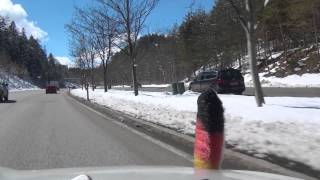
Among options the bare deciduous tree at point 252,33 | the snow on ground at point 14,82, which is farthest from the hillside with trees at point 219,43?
the snow on ground at point 14,82

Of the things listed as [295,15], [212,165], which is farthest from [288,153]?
[295,15]

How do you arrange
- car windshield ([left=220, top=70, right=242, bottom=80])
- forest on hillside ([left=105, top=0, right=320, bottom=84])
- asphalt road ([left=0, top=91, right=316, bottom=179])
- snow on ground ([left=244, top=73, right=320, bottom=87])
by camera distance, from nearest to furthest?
asphalt road ([left=0, top=91, right=316, bottom=179]) < car windshield ([left=220, top=70, right=242, bottom=80]) < snow on ground ([left=244, top=73, right=320, bottom=87]) < forest on hillside ([left=105, top=0, right=320, bottom=84])

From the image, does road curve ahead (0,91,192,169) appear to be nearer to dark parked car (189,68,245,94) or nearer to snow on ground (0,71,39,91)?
dark parked car (189,68,245,94)

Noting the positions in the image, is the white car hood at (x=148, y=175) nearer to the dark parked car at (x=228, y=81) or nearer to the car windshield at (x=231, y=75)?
the dark parked car at (x=228, y=81)

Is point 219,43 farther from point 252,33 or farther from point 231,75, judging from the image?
point 252,33

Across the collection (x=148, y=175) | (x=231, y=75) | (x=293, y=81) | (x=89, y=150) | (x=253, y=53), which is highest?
(x=253, y=53)

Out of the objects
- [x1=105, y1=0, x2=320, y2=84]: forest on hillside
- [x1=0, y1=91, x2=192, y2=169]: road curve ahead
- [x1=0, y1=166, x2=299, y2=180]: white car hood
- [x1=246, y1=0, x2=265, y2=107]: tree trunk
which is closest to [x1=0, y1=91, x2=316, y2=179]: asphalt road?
[x1=0, y1=91, x2=192, y2=169]: road curve ahead

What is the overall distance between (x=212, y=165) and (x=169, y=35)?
9092 centimetres

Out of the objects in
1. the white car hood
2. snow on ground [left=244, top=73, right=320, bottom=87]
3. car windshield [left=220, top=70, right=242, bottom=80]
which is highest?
car windshield [left=220, top=70, right=242, bottom=80]

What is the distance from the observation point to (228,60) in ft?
271

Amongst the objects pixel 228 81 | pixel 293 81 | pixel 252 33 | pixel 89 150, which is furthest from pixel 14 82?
pixel 89 150

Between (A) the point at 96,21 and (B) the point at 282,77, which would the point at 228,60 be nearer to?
(B) the point at 282,77

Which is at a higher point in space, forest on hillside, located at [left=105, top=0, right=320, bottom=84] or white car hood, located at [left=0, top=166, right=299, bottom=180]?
forest on hillside, located at [left=105, top=0, right=320, bottom=84]

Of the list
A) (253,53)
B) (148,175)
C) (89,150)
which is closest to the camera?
(148,175)
